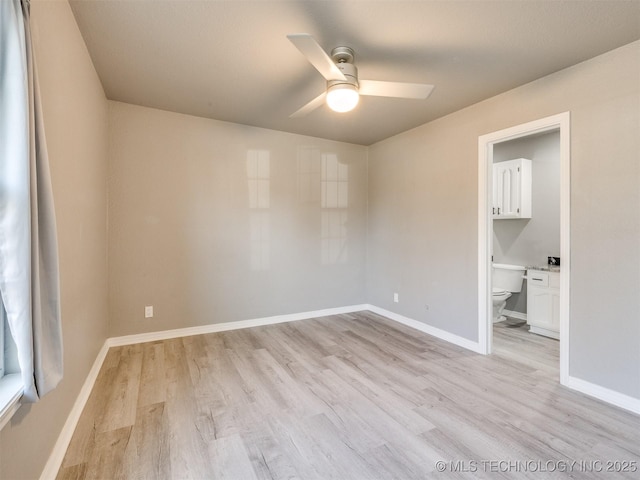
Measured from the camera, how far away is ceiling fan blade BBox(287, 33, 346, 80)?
1.61 metres

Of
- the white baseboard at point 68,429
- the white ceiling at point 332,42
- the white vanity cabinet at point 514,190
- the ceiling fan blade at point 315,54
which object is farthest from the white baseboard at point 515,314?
the white baseboard at point 68,429

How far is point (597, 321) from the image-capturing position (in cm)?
233

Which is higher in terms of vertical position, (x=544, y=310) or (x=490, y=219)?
(x=490, y=219)

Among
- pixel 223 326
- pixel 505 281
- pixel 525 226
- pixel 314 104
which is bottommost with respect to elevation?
pixel 223 326

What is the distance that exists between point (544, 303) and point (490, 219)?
148 cm

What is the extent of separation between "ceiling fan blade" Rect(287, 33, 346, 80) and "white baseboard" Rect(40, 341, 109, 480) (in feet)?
8.13

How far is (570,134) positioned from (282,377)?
3105 mm

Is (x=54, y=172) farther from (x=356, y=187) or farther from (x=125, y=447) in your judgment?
(x=356, y=187)

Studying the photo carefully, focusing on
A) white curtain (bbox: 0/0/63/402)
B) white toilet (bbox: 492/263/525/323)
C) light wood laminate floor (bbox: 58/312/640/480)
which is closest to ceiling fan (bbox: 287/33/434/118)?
white curtain (bbox: 0/0/63/402)

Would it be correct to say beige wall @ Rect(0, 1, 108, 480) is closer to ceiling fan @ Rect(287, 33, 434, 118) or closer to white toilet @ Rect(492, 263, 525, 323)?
ceiling fan @ Rect(287, 33, 434, 118)

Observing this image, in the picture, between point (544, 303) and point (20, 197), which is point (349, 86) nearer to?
point (20, 197)

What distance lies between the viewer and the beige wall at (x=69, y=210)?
1379 mm

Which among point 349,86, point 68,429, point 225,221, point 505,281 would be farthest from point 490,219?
point 68,429

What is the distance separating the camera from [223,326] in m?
3.87
